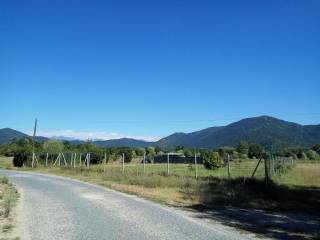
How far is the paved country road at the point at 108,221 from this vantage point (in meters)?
10.6

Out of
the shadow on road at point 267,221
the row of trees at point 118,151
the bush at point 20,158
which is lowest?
the shadow on road at point 267,221

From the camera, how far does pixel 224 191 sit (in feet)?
72.9

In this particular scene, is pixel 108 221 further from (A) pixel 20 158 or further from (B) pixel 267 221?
(A) pixel 20 158

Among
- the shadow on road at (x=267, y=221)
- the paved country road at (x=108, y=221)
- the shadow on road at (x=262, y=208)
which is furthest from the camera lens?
the shadow on road at (x=262, y=208)

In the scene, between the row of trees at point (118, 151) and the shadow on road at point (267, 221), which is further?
the row of trees at point (118, 151)

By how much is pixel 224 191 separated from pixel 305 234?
33.4 ft

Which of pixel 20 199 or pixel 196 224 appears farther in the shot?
pixel 20 199

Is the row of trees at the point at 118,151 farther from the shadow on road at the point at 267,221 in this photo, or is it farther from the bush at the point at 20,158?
the shadow on road at the point at 267,221

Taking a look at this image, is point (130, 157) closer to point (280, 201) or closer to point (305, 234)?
point (280, 201)

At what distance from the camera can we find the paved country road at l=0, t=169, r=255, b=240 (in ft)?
34.9

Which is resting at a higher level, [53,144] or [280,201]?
[53,144]

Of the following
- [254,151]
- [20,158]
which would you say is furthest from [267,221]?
[254,151]

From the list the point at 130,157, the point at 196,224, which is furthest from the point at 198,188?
the point at 130,157

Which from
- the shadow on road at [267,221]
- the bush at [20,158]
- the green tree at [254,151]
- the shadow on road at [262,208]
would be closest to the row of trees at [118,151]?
the green tree at [254,151]
